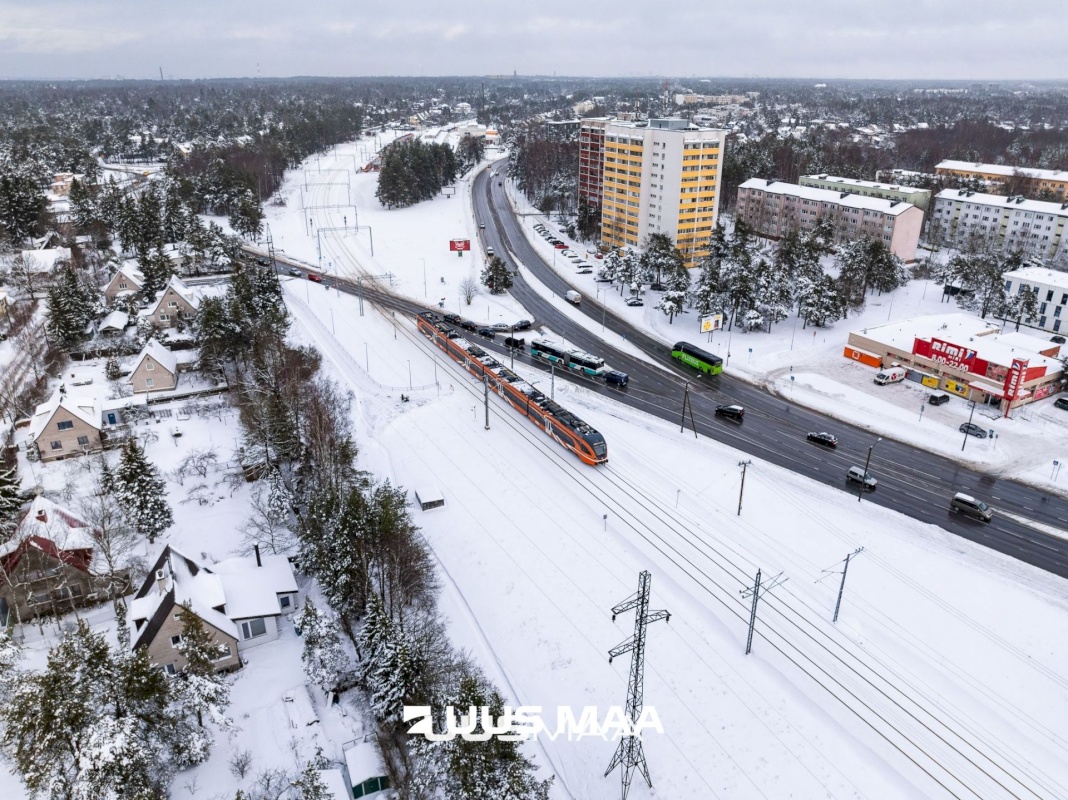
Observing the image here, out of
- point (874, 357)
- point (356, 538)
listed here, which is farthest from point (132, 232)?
point (874, 357)

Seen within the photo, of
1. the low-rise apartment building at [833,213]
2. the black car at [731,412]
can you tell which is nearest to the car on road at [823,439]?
the black car at [731,412]

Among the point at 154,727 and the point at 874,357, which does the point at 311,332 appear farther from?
the point at 874,357

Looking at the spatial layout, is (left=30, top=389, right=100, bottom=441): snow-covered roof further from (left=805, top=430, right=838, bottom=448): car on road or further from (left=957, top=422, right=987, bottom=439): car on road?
(left=957, top=422, right=987, bottom=439): car on road

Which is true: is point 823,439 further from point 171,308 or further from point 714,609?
point 171,308

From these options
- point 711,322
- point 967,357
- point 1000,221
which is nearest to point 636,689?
point 967,357

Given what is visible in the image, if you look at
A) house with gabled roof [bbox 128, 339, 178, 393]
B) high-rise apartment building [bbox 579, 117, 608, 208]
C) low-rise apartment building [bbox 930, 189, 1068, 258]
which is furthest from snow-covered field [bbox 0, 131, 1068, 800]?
high-rise apartment building [bbox 579, 117, 608, 208]

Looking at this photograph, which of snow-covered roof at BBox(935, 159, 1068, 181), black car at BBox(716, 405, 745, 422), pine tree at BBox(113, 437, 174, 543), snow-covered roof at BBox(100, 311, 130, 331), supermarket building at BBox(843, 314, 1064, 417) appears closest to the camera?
pine tree at BBox(113, 437, 174, 543)

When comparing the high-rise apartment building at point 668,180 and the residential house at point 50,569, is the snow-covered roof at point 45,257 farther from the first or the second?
the high-rise apartment building at point 668,180
